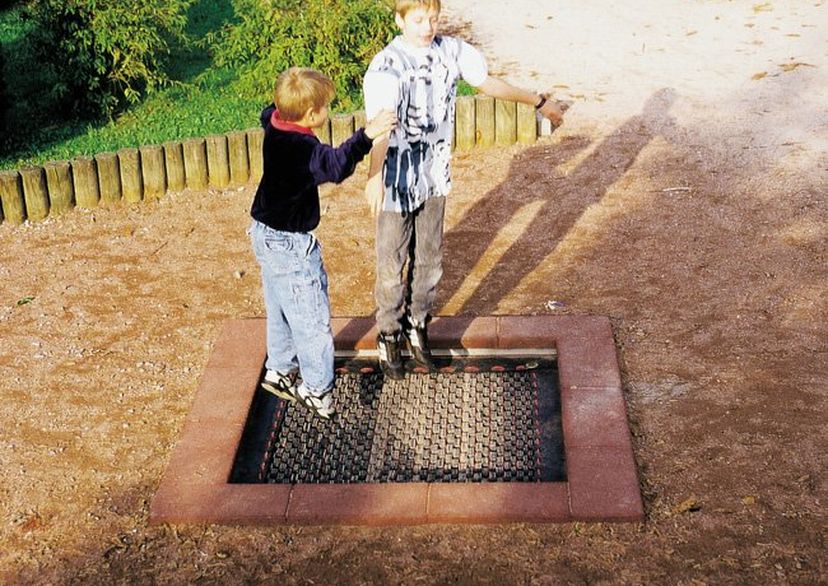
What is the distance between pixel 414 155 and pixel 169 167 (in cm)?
337

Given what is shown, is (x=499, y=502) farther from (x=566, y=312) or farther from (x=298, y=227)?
(x=566, y=312)

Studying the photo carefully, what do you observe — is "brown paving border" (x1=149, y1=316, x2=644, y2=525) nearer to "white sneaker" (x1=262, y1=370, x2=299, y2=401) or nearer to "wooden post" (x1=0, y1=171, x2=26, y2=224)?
"white sneaker" (x1=262, y1=370, x2=299, y2=401)

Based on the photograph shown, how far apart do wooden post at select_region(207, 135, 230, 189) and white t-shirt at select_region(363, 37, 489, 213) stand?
3.19 meters

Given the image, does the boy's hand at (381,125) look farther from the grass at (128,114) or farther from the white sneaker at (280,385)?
the grass at (128,114)

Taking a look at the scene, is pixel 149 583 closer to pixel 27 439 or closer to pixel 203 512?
pixel 203 512

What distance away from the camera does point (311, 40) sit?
9508mm

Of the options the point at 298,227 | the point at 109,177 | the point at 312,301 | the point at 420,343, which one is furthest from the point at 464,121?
the point at 298,227

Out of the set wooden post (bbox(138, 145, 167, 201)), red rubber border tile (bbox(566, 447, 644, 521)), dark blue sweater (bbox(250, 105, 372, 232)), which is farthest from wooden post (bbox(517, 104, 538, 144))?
red rubber border tile (bbox(566, 447, 644, 521))

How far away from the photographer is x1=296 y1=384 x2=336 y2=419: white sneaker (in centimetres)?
538

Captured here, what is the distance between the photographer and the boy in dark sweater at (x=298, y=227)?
4.65 meters

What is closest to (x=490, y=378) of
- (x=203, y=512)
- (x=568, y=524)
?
(x=568, y=524)

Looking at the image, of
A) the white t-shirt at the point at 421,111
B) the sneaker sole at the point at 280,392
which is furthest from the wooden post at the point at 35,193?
the white t-shirt at the point at 421,111

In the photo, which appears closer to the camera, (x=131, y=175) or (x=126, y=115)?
(x=131, y=175)

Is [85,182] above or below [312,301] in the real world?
below
